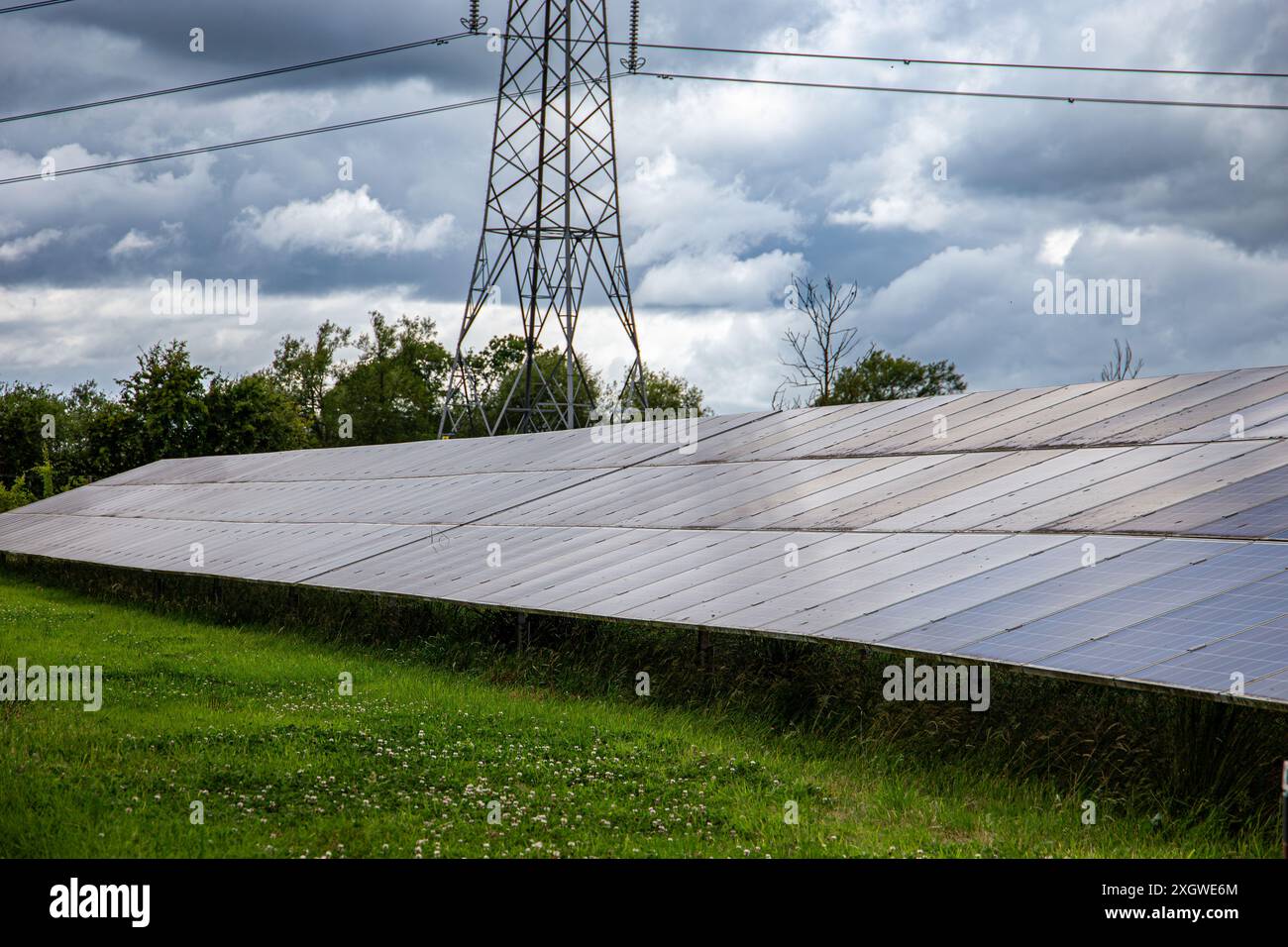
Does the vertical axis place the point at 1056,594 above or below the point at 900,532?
below

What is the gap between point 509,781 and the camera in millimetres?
10438

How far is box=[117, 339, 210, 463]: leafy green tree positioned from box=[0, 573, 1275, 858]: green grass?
4195 centimetres

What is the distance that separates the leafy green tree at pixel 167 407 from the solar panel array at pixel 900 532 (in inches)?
1074

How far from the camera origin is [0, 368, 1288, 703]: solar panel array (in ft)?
34.1

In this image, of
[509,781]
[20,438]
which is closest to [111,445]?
[20,438]

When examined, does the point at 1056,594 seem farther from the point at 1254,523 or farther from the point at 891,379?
the point at 891,379

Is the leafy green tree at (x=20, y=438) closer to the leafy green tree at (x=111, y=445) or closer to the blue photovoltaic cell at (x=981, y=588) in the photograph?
the leafy green tree at (x=111, y=445)

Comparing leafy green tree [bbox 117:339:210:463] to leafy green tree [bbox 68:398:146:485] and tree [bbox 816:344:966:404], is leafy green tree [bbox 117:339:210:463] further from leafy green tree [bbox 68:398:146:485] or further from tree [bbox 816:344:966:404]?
tree [bbox 816:344:966:404]

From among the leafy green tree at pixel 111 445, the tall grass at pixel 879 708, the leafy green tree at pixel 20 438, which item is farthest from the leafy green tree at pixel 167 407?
the tall grass at pixel 879 708

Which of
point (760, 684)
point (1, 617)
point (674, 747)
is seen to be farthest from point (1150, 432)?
point (1, 617)

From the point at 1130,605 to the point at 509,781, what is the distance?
18.6ft

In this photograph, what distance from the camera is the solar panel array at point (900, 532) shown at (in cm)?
1039

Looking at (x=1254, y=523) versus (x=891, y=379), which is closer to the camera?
(x=1254, y=523)

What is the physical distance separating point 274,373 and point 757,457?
83.0 metres
